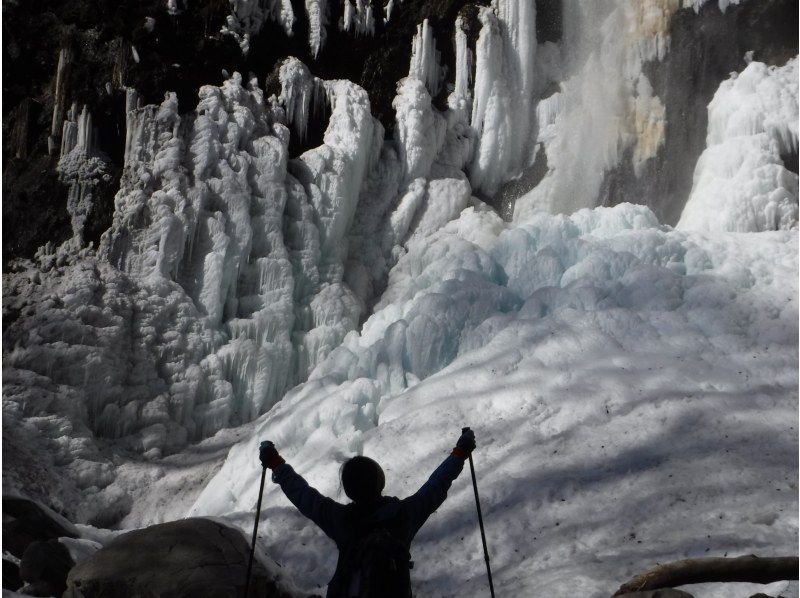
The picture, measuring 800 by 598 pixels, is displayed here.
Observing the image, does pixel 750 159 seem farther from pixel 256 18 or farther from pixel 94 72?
pixel 94 72

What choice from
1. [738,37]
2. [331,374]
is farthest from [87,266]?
[738,37]

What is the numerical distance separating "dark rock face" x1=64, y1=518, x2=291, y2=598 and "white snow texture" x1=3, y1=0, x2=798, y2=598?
2.04m

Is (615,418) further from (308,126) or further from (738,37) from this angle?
(738,37)

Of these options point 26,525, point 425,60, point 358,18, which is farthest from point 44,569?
point 358,18

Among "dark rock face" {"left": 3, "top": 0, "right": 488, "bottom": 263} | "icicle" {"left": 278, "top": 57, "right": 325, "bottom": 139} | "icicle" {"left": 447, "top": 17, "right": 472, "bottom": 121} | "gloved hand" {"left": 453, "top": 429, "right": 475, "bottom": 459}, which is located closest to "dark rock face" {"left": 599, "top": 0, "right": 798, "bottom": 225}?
"icicle" {"left": 447, "top": 17, "right": 472, "bottom": 121}

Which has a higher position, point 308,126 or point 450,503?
point 308,126

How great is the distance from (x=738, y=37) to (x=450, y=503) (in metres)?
11.6

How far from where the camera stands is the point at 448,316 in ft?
32.8

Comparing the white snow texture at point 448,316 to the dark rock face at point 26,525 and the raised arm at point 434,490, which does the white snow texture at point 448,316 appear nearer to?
the dark rock face at point 26,525

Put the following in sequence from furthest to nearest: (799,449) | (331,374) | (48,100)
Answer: (48,100) < (331,374) < (799,449)

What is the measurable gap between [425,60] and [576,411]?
942cm

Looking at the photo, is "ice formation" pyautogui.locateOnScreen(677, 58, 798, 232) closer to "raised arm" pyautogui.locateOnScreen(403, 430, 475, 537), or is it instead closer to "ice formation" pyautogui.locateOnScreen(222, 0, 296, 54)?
"ice formation" pyautogui.locateOnScreen(222, 0, 296, 54)

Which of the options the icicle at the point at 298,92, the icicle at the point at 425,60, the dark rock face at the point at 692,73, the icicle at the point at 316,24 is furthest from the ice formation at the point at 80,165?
the dark rock face at the point at 692,73

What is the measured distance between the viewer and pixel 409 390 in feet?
29.3
